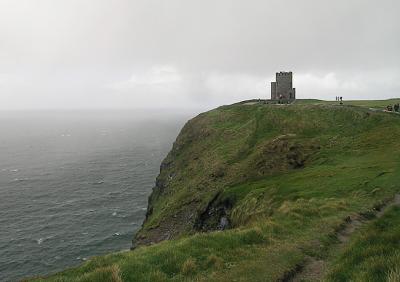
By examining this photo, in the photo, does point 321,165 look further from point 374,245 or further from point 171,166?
point 171,166

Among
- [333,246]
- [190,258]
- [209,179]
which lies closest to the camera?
[190,258]

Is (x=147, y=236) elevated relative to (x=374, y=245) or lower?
lower

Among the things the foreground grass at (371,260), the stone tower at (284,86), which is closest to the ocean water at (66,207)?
the stone tower at (284,86)

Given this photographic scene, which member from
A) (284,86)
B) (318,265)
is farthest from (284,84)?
(318,265)

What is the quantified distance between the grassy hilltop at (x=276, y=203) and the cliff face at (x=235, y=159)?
0.21 m

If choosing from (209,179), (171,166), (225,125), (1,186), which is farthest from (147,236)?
(1,186)

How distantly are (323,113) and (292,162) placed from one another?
1931 centimetres

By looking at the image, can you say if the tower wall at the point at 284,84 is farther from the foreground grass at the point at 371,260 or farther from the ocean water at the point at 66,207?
the foreground grass at the point at 371,260

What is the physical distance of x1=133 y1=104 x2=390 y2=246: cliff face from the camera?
47.0 m

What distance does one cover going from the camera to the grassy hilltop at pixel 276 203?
1479 centimetres

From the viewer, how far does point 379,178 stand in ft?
103

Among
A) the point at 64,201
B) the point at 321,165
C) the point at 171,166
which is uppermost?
the point at 321,165

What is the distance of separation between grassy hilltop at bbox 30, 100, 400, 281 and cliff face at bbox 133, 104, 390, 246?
0.21 meters

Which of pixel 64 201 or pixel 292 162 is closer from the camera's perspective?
pixel 292 162
